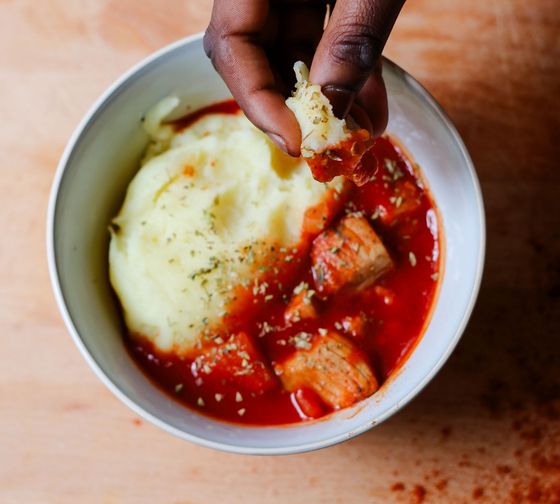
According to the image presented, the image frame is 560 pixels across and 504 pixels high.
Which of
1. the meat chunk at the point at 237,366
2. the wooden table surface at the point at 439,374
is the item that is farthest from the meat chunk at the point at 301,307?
the wooden table surface at the point at 439,374

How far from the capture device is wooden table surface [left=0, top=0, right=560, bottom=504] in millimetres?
3018

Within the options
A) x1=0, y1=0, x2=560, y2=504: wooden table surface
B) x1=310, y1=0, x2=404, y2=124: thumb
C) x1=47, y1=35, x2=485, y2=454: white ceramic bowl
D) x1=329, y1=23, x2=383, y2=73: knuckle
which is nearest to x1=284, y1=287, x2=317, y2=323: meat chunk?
x1=47, y1=35, x2=485, y2=454: white ceramic bowl

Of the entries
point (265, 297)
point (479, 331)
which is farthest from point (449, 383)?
point (265, 297)

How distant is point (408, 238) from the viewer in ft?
9.85

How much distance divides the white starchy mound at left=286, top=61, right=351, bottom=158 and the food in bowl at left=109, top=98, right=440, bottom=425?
645mm

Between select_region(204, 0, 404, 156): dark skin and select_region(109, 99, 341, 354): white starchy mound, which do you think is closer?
select_region(204, 0, 404, 156): dark skin

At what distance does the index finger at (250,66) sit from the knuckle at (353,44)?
0.77ft

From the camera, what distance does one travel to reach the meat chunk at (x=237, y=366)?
287 centimetres

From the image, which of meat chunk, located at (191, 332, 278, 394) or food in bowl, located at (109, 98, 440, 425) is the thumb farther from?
meat chunk, located at (191, 332, 278, 394)

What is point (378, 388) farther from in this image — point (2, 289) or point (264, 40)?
point (2, 289)

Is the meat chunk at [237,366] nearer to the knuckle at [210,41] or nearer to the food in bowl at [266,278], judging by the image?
the food in bowl at [266,278]

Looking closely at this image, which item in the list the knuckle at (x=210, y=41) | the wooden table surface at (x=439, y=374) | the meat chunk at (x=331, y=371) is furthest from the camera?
the wooden table surface at (x=439, y=374)

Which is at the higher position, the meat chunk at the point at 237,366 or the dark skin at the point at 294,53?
the dark skin at the point at 294,53

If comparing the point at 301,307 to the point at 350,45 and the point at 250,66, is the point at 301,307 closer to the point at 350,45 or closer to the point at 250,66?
the point at 250,66
